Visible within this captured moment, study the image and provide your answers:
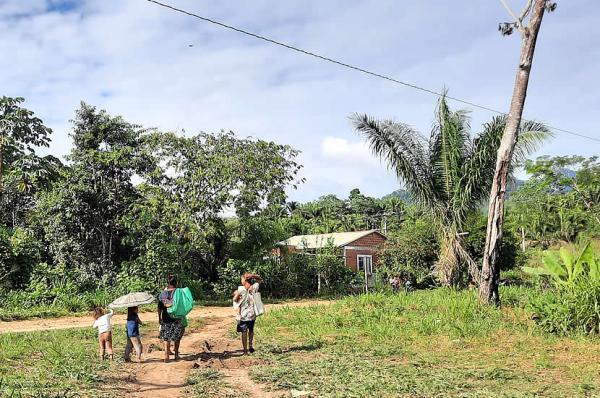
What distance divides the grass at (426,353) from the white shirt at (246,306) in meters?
0.74

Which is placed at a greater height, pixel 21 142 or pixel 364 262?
pixel 21 142

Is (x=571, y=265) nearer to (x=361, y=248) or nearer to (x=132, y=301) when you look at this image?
(x=132, y=301)

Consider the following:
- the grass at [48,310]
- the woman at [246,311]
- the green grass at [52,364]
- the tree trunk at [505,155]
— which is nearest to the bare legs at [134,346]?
the green grass at [52,364]

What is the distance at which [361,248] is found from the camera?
36.0 m

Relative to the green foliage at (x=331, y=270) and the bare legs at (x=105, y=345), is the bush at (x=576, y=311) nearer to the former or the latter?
the bare legs at (x=105, y=345)

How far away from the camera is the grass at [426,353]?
6871 millimetres

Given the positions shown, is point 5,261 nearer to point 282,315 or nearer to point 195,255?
point 195,255

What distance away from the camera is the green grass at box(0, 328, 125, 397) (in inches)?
261

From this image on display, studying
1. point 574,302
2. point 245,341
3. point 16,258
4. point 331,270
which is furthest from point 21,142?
point 331,270

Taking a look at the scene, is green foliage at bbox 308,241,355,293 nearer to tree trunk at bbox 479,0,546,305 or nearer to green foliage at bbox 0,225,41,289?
green foliage at bbox 0,225,41,289

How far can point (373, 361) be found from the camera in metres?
8.59

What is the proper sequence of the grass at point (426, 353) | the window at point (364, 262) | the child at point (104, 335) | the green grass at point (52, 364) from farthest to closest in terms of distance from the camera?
the window at point (364, 262) → the child at point (104, 335) → the grass at point (426, 353) → the green grass at point (52, 364)

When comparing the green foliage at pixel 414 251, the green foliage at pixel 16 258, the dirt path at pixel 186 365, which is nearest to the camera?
the dirt path at pixel 186 365

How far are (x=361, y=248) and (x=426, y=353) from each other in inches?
1061
